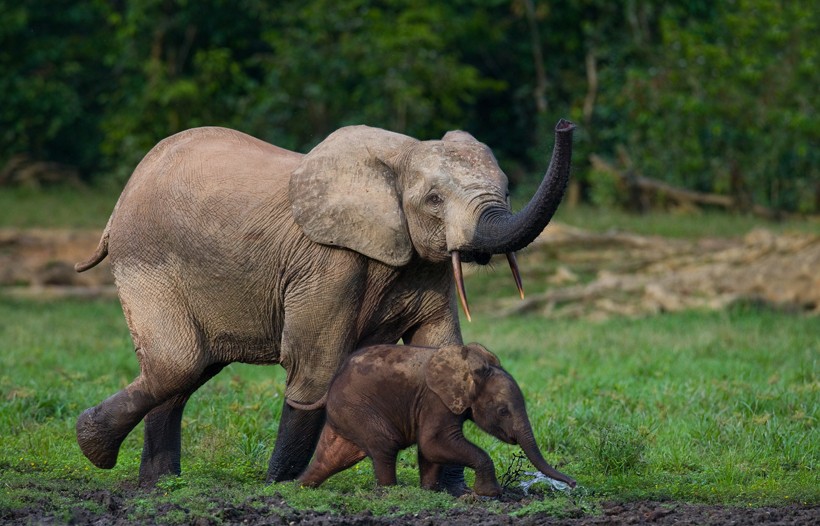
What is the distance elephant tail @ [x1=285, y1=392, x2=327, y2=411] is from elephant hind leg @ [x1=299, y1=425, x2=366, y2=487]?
0.17 m

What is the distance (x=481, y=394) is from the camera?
609cm

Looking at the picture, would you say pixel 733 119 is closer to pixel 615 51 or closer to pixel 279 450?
pixel 615 51

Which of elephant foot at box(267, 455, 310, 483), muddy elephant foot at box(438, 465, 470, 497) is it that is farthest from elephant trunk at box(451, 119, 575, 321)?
elephant foot at box(267, 455, 310, 483)

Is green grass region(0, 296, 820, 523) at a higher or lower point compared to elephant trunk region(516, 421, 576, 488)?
lower

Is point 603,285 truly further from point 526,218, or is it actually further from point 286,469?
point 526,218

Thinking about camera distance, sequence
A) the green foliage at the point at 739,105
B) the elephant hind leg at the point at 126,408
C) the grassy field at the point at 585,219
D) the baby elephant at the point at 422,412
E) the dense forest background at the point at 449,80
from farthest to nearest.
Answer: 1. the dense forest background at the point at 449,80
2. the green foliage at the point at 739,105
3. the grassy field at the point at 585,219
4. the elephant hind leg at the point at 126,408
5. the baby elephant at the point at 422,412

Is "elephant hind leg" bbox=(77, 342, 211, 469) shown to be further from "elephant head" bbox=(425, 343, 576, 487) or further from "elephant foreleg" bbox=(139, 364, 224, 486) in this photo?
"elephant head" bbox=(425, 343, 576, 487)

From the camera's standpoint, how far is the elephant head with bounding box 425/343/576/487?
6.03m

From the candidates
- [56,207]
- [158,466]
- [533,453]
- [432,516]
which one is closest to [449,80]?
[56,207]

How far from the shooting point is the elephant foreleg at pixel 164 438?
698 centimetres

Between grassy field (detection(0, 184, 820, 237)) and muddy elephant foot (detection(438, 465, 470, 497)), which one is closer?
muddy elephant foot (detection(438, 465, 470, 497))

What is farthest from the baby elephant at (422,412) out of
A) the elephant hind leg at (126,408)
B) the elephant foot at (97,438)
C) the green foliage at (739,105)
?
the green foliage at (739,105)

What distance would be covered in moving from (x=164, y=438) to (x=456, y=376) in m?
1.85

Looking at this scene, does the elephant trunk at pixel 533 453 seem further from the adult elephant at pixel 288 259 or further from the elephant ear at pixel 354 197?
the elephant ear at pixel 354 197
